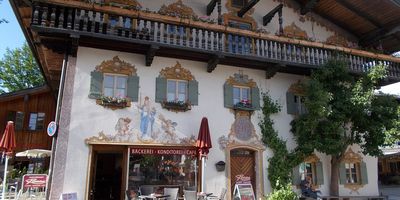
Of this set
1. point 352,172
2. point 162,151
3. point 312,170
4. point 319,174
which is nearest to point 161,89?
point 162,151

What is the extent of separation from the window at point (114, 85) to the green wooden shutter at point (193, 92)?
7.15 feet

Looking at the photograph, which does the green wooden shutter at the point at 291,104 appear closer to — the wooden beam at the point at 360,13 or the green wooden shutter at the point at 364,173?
the green wooden shutter at the point at 364,173

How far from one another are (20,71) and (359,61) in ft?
91.9

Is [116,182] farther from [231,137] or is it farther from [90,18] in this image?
[90,18]

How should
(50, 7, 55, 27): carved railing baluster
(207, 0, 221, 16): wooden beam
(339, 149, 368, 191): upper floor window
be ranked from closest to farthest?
(50, 7, 55, 27): carved railing baluster
(207, 0, 221, 16): wooden beam
(339, 149, 368, 191): upper floor window

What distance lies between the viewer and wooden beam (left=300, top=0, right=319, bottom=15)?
49.4 ft

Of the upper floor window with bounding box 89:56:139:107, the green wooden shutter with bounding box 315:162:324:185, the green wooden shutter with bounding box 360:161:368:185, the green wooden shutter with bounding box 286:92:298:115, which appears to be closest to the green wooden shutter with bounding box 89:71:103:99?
the upper floor window with bounding box 89:56:139:107

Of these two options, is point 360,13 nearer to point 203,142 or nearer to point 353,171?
point 353,171

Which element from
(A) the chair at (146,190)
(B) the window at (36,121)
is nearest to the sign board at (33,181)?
(A) the chair at (146,190)

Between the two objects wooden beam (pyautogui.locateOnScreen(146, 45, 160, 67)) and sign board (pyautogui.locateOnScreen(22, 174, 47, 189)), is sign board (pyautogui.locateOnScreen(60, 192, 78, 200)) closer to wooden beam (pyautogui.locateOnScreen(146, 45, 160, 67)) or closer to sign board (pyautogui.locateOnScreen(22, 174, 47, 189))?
sign board (pyautogui.locateOnScreen(22, 174, 47, 189))

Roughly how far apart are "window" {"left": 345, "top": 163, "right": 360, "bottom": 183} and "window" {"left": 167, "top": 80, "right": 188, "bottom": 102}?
23.8 ft

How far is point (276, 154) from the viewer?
1286cm

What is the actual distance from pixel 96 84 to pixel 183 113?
2.92m

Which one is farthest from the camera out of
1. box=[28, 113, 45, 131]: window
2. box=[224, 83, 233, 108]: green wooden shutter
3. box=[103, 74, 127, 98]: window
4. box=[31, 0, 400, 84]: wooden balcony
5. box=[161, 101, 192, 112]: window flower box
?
box=[28, 113, 45, 131]: window
